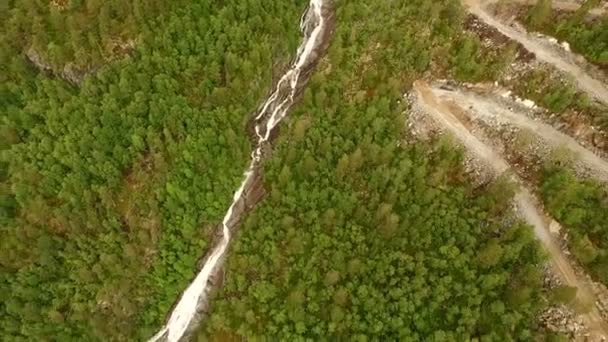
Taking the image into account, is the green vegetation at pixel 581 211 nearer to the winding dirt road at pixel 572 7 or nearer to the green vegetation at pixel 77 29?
the winding dirt road at pixel 572 7

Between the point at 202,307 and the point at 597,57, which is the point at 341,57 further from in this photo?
the point at 202,307

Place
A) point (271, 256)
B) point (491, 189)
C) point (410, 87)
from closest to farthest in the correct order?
point (491, 189) → point (271, 256) → point (410, 87)

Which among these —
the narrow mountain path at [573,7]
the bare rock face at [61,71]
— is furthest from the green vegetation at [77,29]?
the narrow mountain path at [573,7]

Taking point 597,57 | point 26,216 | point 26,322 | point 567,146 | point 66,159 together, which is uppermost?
point 597,57

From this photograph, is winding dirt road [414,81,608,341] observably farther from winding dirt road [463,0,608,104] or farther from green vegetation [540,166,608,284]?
winding dirt road [463,0,608,104]

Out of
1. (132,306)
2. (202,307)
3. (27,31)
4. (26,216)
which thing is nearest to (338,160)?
(202,307)

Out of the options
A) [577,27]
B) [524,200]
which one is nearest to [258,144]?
[524,200]

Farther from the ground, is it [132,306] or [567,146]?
[567,146]
